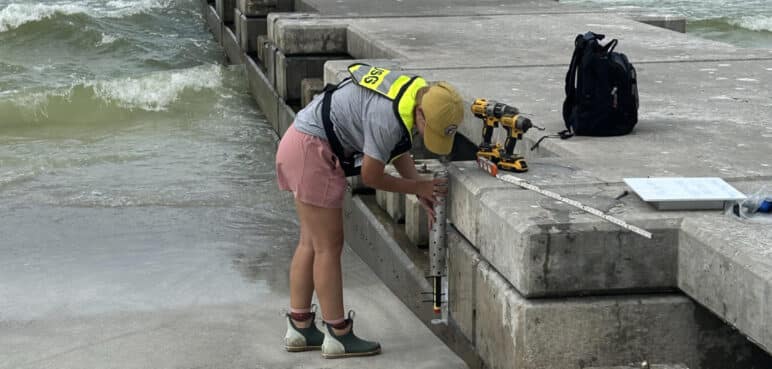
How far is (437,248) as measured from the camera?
5.00 metres

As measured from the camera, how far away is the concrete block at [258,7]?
1380 centimetres

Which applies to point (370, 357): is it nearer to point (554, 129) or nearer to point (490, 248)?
point (490, 248)

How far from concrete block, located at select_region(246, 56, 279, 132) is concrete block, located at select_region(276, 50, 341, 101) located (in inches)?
32.9

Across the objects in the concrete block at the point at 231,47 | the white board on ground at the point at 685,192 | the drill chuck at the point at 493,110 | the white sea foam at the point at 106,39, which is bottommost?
the white sea foam at the point at 106,39

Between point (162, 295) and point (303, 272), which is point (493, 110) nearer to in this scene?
point (303, 272)

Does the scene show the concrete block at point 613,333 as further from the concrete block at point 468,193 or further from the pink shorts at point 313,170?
the pink shorts at point 313,170

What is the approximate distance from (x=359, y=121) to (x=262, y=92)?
26.4 feet

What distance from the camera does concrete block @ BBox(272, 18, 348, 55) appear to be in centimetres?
1000

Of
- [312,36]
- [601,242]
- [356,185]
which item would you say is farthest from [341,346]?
[312,36]

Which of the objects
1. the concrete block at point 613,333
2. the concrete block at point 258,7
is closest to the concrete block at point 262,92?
the concrete block at point 258,7

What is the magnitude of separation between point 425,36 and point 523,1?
10.9 feet

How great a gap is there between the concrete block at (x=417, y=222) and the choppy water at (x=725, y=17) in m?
14.4

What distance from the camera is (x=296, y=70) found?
10.3 metres

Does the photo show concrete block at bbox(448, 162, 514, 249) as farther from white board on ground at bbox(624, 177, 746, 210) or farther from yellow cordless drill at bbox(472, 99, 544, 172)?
white board on ground at bbox(624, 177, 746, 210)
